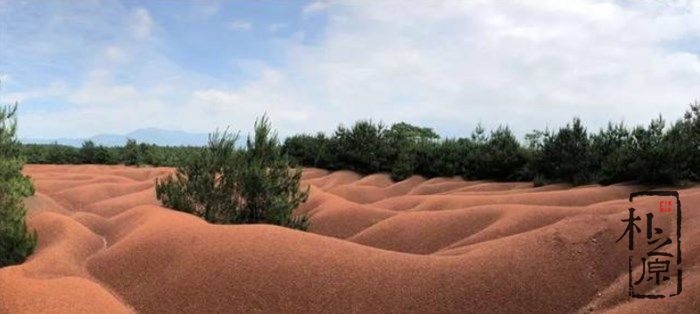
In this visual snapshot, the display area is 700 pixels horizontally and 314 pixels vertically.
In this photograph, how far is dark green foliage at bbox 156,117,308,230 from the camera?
15008 mm

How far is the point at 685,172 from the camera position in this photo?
20047mm

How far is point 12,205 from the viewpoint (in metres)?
12.0

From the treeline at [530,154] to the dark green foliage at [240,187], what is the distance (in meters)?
12.9

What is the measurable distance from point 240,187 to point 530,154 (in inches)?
674

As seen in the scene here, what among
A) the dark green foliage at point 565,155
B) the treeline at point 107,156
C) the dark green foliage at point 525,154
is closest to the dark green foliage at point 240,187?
the dark green foliage at point 525,154

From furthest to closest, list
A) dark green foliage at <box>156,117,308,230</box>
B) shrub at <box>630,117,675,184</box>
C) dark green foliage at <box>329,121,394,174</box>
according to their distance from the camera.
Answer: dark green foliage at <box>329,121,394,174</box>, shrub at <box>630,117,675,184</box>, dark green foliage at <box>156,117,308,230</box>

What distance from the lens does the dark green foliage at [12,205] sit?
11273mm

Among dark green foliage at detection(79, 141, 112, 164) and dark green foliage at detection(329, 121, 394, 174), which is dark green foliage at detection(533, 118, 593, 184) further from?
dark green foliage at detection(79, 141, 112, 164)

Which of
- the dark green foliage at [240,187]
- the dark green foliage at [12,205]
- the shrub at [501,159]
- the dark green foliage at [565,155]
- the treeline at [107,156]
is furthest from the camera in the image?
the treeline at [107,156]

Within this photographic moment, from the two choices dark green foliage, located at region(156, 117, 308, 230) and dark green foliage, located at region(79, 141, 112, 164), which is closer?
dark green foliage, located at region(156, 117, 308, 230)

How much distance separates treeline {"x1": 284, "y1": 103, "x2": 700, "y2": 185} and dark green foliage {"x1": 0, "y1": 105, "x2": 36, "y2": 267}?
19054 mm

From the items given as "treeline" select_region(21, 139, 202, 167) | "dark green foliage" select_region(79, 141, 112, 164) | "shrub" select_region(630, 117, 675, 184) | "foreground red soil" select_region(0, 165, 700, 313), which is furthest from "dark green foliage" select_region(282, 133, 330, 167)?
"foreground red soil" select_region(0, 165, 700, 313)

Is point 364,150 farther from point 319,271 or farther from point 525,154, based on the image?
point 319,271

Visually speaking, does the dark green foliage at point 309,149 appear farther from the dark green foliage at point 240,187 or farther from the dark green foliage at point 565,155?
the dark green foliage at point 240,187
